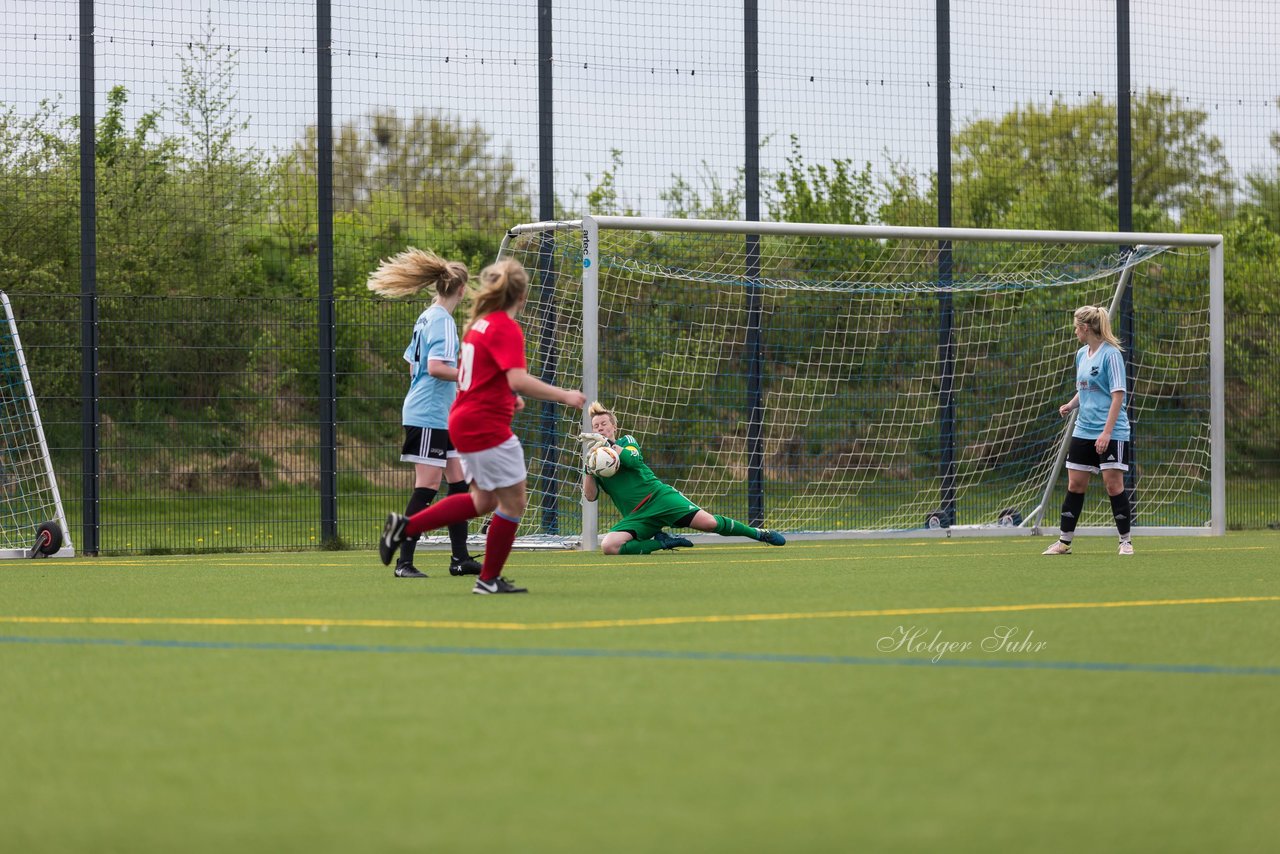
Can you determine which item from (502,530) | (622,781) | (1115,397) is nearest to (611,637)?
(502,530)

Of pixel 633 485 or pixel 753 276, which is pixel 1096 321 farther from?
pixel 753 276

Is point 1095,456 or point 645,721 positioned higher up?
point 1095,456

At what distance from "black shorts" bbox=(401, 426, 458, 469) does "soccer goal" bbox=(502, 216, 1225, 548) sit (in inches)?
119

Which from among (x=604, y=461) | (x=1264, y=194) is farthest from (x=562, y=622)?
(x=1264, y=194)

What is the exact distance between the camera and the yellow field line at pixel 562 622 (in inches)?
239

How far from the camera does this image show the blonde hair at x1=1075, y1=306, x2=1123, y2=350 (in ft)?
33.7

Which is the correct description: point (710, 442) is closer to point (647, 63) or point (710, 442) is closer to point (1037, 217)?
point (647, 63)

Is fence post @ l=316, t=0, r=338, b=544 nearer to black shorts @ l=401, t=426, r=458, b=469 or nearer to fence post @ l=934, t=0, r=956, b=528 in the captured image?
black shorts @ l=401, t=426, r=458, b=469

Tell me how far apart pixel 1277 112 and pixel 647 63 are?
7324mm

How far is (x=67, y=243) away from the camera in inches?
647

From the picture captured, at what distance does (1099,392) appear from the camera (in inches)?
409

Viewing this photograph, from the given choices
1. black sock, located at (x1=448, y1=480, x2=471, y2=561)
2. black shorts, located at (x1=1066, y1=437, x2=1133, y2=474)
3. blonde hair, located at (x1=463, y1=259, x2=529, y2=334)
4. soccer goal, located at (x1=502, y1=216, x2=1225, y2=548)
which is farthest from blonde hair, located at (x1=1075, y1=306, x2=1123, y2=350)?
blonde hair, located at (x1=463, y1=259, x2=529, y2=334)

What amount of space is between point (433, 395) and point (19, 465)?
460 centimetres

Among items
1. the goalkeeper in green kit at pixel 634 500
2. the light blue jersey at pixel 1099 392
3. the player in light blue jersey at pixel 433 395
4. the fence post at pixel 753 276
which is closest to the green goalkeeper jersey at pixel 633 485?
the goalkeeper in green kit at pixel 634 500
